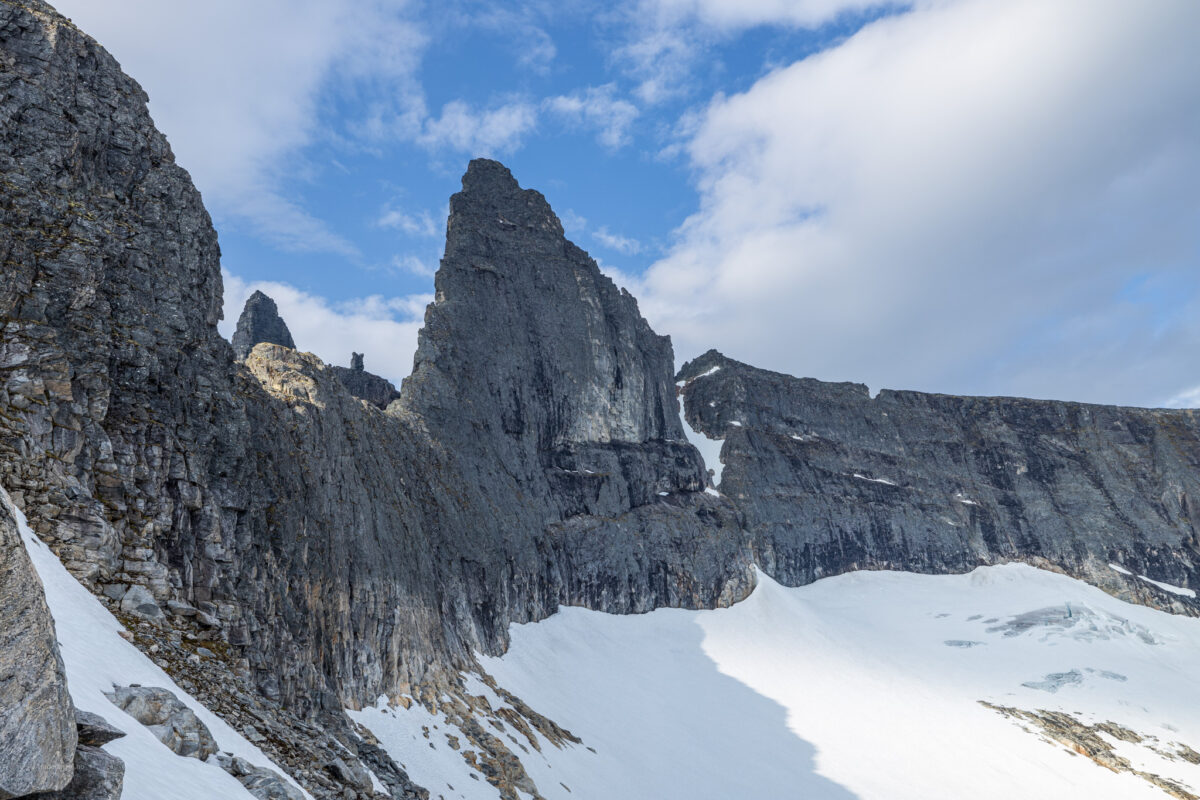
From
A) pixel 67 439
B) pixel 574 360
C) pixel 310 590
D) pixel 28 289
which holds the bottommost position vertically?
pixel 310 590

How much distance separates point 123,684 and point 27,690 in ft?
27.3

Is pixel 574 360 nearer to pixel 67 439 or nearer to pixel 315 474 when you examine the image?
pixel 315 474

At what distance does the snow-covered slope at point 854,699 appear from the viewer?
172 feet

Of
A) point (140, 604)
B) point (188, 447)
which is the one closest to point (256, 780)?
point (140, 604)

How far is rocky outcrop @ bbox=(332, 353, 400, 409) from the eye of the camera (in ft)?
303

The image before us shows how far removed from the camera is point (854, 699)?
7406 centimetres

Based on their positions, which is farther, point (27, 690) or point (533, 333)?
point (533, 333)

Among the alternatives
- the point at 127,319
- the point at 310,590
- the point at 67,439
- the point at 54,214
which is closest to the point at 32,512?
the point at 67,439

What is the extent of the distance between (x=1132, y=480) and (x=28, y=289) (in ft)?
474

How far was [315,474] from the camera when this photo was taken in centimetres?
3719

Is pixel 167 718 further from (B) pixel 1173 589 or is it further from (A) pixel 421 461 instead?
(B) pixel 1173 589

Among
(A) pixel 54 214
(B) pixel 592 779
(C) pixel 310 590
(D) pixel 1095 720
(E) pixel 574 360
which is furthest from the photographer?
(E) pixel 574 360

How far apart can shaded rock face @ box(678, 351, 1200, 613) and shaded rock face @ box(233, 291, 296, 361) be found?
6452 centimetres

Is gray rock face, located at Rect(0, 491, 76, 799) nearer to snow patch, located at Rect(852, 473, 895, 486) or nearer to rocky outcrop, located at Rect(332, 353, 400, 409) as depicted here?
rocky outcrop, located at Rect(332, 353, 400, 409)
